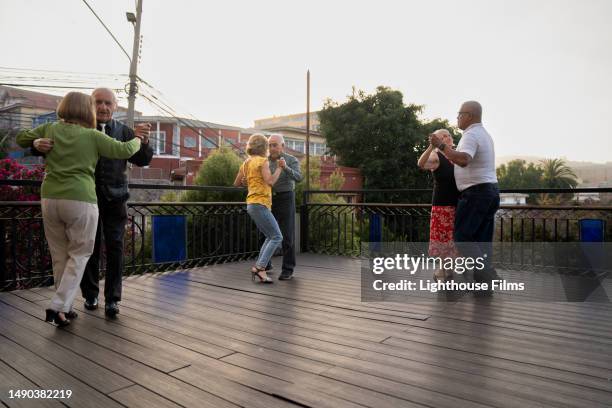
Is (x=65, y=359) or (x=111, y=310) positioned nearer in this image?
(x=65, y=359)

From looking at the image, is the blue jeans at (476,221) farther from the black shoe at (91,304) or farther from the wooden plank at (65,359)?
the black shoe at (91,304)

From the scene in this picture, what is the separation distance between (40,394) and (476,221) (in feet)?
9.47

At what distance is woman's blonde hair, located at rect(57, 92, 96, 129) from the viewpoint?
97.6 inches

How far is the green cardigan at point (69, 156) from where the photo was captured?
2434mm

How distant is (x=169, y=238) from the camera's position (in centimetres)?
487

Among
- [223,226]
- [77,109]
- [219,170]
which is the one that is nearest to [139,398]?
[77,109]

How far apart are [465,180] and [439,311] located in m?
1.05

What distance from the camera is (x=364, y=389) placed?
66.7 inches

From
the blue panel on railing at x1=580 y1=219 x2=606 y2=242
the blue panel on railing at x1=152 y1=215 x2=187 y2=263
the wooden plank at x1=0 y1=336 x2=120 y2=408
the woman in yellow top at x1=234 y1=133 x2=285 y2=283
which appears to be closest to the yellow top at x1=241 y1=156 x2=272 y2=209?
the woman in yellow top at x1=234 y1=133 x2=285 y2=283

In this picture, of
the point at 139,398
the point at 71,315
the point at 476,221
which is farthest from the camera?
the point at 476,221

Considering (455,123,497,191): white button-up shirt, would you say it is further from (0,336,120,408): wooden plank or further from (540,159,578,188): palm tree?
(540,159,578,188): palm tree

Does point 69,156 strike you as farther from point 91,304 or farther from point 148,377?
point 148,377

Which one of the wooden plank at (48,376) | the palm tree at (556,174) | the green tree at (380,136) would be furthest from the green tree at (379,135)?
the palm tree at (556,174)

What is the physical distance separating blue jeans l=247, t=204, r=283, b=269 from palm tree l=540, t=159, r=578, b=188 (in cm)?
6529
